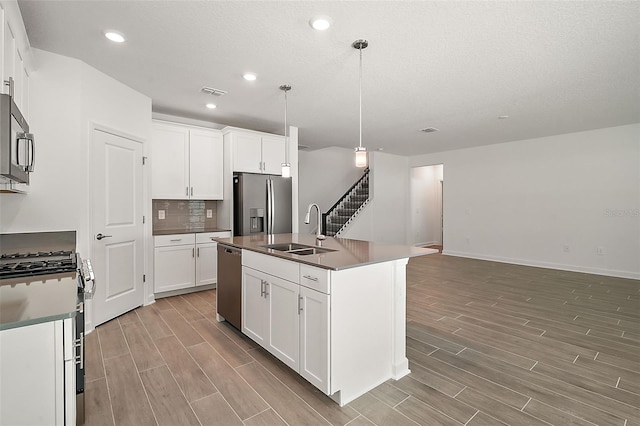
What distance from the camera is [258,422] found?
1806 millimetres

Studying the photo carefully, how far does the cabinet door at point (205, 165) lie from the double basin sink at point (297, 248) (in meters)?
2.18

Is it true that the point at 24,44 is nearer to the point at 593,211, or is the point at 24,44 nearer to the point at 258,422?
the point at 258,422

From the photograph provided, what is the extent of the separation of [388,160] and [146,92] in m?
5.95

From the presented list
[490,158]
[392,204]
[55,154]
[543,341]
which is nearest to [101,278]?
[55,154]

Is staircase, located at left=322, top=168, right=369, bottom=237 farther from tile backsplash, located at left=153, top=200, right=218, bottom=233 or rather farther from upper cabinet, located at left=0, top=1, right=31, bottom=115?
upper cabinet, located at left=0, top=1, right=31, bottom=115

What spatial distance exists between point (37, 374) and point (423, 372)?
225 cm

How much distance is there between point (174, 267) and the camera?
4.20 metres

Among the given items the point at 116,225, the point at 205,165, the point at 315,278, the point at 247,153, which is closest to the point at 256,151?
the point at 247,153

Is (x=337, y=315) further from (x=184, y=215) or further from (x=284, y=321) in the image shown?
(x=184, y=215)

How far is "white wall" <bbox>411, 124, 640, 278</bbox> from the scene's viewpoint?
17.7 feet

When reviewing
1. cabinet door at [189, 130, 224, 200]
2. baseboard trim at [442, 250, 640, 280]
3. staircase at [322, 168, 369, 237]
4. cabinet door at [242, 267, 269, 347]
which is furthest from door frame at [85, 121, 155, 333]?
baseboard trim at [442, 250, 640, 280]

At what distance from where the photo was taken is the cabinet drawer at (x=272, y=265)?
87.6 inches

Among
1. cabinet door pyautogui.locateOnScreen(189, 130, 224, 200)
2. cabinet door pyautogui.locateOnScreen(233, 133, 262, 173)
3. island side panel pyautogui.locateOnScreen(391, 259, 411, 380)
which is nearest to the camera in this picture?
island side panel pyautogui.locateOnScreen(391, 259, 411, 380)

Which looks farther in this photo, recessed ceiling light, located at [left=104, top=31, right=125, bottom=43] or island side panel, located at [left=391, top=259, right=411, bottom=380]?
recessed ceiling light, located at [left=104, top=31, right=125, bottom=43]
